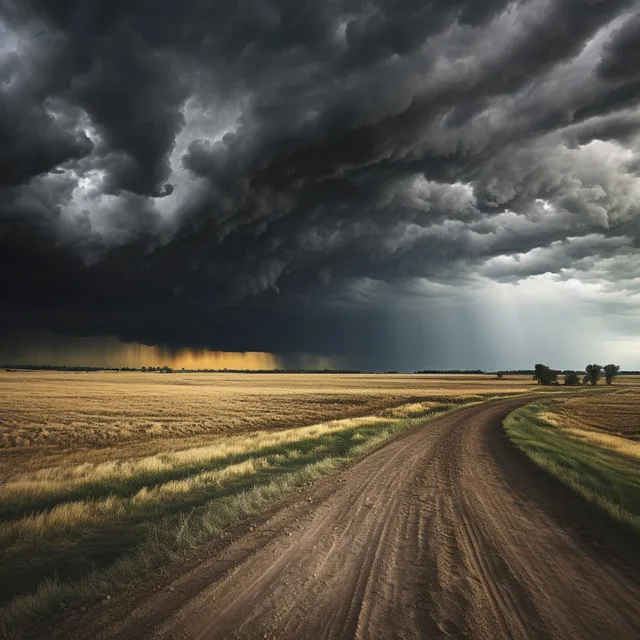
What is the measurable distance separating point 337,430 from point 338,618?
20761mm

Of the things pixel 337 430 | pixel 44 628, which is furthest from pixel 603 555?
pixel 337 430

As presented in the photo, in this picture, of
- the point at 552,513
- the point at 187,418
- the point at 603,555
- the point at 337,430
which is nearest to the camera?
the point at 603,555

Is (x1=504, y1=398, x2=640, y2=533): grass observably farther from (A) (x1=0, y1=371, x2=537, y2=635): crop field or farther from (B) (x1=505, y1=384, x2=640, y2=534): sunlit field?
(A) (x1=0, y1=371, x2=537, y2=635): crop field

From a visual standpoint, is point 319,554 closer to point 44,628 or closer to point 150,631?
point 150,631

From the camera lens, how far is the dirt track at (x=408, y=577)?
4.51 meters

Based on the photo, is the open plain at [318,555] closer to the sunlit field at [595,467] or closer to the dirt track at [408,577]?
the dirt track at [408,577]

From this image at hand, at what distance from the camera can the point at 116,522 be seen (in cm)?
899

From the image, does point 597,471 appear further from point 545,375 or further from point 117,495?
point 545,375

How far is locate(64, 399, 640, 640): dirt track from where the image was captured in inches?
178

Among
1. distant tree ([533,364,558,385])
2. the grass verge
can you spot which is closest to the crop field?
the grass verge

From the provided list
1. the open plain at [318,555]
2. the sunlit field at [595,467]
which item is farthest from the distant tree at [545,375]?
the open plain at [318,555]

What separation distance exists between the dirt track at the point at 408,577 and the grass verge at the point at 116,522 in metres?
0.85

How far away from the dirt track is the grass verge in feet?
2.79

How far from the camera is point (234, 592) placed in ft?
17.2
